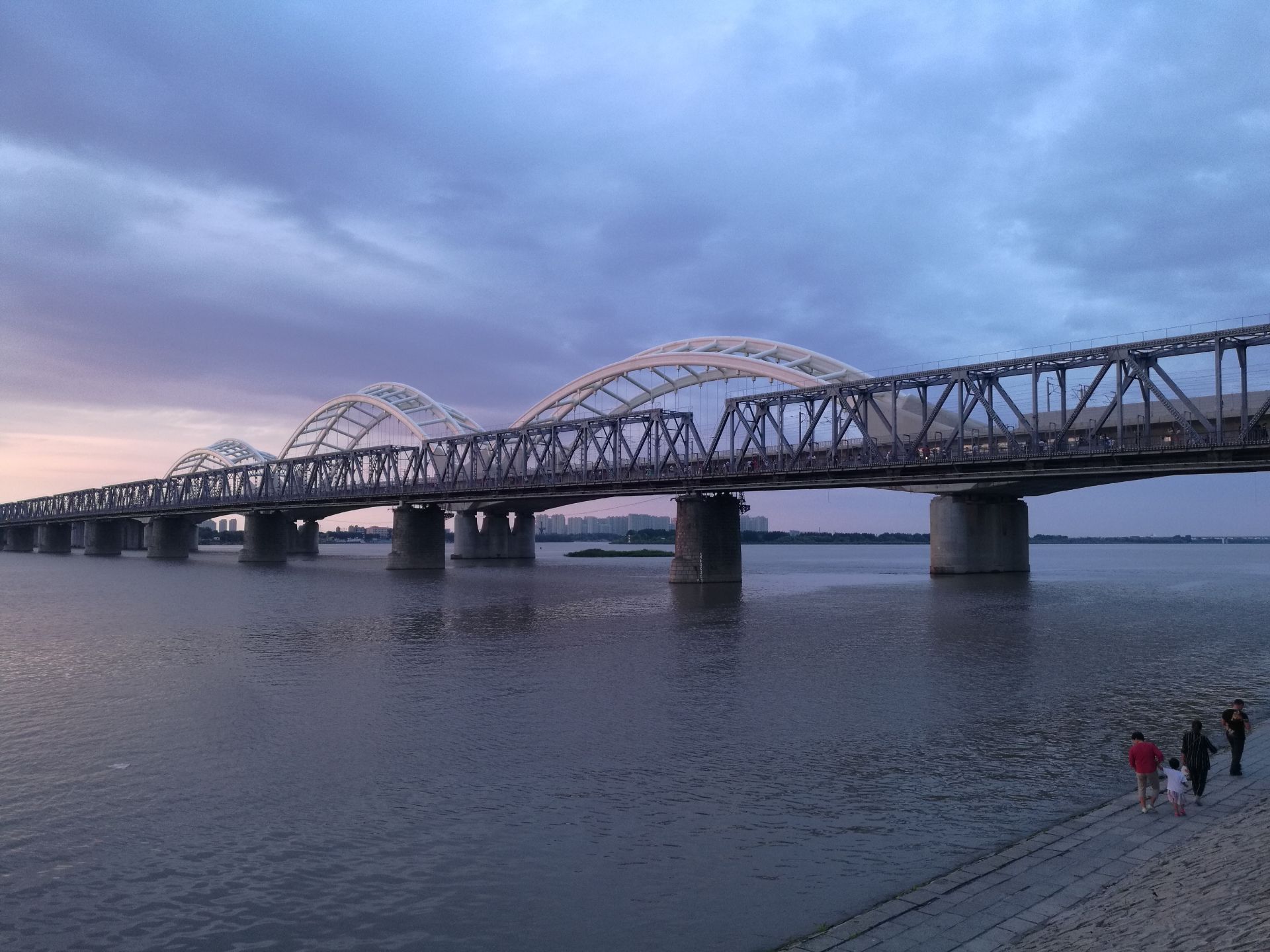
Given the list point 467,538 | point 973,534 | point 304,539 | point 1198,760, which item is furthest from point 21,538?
point 1198,760

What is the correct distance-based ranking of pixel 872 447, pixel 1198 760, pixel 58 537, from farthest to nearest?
pixel 58 537 < pixel 872 447 < pixel 1198 760

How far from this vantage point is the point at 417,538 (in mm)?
102188

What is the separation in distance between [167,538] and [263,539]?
29.9 meters

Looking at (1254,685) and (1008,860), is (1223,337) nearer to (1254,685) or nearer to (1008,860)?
(1254,685)

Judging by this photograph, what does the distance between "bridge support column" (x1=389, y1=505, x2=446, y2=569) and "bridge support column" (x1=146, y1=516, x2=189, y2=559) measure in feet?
189

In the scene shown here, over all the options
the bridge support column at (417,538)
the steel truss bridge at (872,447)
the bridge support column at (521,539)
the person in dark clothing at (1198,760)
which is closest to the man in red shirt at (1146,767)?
the person in dark clothing at (1198,760)

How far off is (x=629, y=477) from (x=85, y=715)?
55794 mm

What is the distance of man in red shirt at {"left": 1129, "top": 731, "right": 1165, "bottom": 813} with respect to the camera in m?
11.8

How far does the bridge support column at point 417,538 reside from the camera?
3939 inches

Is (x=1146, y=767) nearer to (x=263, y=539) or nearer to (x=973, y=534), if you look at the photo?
(x=973, y=534)

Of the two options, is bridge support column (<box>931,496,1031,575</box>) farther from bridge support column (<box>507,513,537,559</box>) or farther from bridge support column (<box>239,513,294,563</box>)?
bridge support column (<box>239,513,294,563</box>)

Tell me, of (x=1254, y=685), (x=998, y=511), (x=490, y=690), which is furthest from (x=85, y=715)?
(x=998, y=511)

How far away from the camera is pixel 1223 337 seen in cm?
4294

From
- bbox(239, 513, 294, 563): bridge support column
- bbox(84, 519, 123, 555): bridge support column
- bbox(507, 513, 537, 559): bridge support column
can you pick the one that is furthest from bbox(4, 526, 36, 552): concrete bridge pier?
bbox(507, 513, 537, 559): bridge support column
